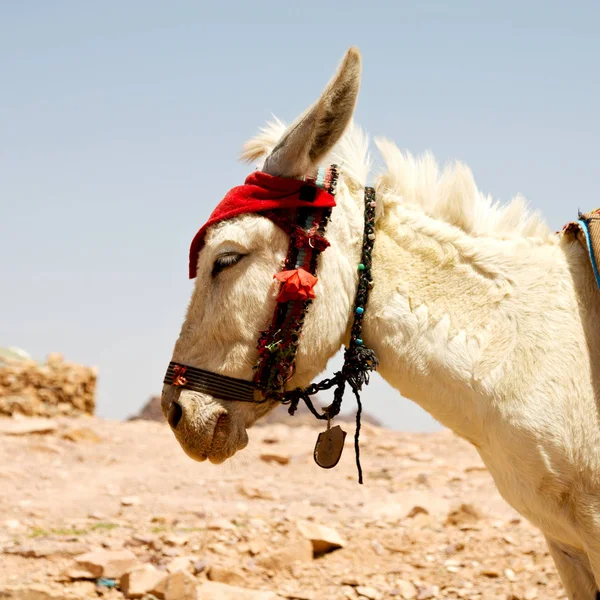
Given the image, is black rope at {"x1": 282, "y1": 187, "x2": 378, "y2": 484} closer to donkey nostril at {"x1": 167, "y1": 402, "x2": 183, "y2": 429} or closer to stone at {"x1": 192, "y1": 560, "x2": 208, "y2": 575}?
donkey nostril at {"x1": 167, "y1": 402, "x2": 183, "y2": 429}

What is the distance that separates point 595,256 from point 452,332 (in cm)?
55

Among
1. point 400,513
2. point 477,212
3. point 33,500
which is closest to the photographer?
point 477,212

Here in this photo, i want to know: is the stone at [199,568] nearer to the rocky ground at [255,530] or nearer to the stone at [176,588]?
the rocky ground at [255,530]

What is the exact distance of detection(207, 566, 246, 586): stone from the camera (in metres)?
5.20

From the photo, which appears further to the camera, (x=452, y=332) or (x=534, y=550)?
(x=534, y=550)

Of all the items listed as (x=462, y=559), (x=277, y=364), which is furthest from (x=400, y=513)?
(x=277, y=364)

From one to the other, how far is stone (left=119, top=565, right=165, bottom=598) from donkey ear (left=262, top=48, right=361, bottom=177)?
3077 mm

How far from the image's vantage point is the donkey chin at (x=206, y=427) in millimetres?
2797

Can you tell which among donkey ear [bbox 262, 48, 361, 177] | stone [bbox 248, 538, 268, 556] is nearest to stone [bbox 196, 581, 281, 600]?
stone [bbox 248, 538, 268, 556]

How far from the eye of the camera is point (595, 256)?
8.55ft

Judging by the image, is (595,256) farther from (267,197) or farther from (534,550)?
(534,550)

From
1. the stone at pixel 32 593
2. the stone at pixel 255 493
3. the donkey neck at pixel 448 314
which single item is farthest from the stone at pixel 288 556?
the donkey neck at pixel 448 314

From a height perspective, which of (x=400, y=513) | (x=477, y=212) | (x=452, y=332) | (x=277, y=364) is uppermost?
(x=477, y=212)

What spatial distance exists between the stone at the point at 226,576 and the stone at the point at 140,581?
1.37 ft
